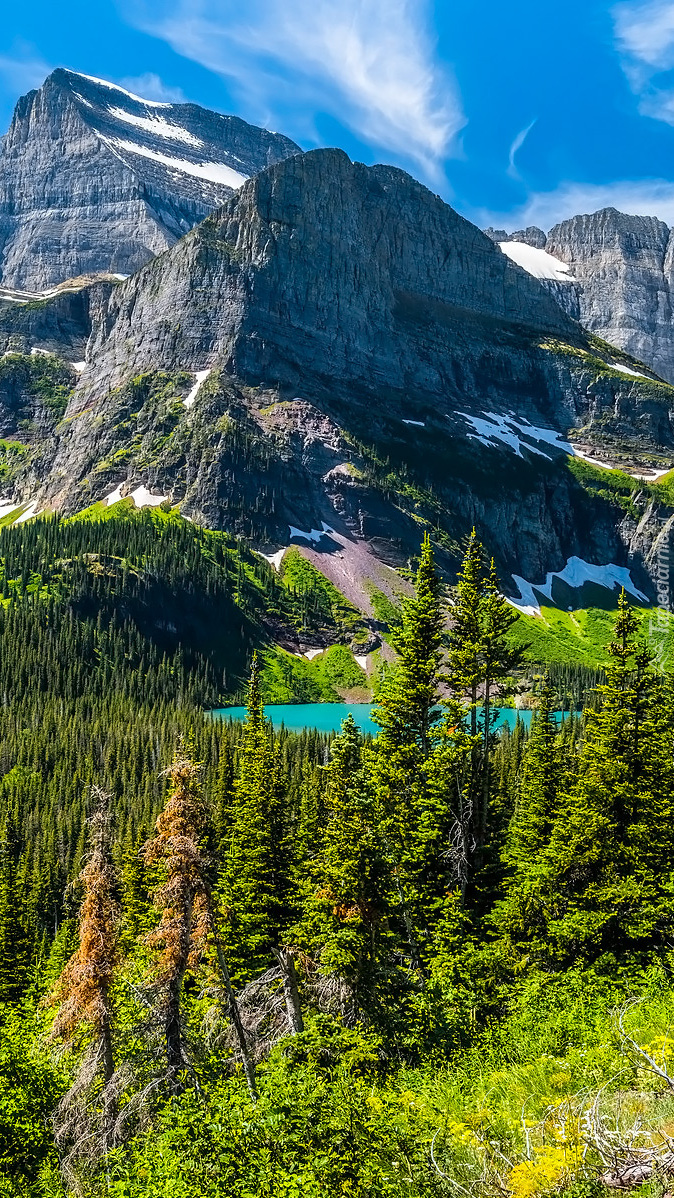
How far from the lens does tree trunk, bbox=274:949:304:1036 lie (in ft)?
72.8

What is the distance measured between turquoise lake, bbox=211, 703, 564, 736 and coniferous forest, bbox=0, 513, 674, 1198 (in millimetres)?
104221

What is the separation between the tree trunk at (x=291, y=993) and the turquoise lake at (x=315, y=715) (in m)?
112

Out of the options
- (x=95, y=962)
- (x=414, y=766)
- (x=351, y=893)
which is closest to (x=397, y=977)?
(x=351, y=893)

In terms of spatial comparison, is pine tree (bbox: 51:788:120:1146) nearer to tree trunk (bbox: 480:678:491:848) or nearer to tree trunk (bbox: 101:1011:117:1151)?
tree trunk (bbox: 101:1011:117:1151)

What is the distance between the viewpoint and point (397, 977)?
21156 millimetres

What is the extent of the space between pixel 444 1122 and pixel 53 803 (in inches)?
3473

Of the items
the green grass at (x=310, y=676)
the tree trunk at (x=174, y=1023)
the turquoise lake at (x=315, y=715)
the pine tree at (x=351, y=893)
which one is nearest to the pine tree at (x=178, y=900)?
the tree trunk at (x=174, y=1023)

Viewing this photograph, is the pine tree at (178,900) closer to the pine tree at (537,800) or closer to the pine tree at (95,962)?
the pine tree at (95,962)

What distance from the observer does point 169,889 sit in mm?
18719

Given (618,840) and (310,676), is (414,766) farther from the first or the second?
(310,676)

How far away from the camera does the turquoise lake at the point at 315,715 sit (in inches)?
5662

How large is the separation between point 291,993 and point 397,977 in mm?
3532

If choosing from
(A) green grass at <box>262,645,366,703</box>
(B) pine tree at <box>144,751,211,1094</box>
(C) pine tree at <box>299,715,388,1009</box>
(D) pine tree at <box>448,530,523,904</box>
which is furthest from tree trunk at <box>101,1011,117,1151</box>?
(A) green grass at <box>262,645,366,703</box>

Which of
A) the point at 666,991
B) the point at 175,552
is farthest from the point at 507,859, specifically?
the point at 175,552
